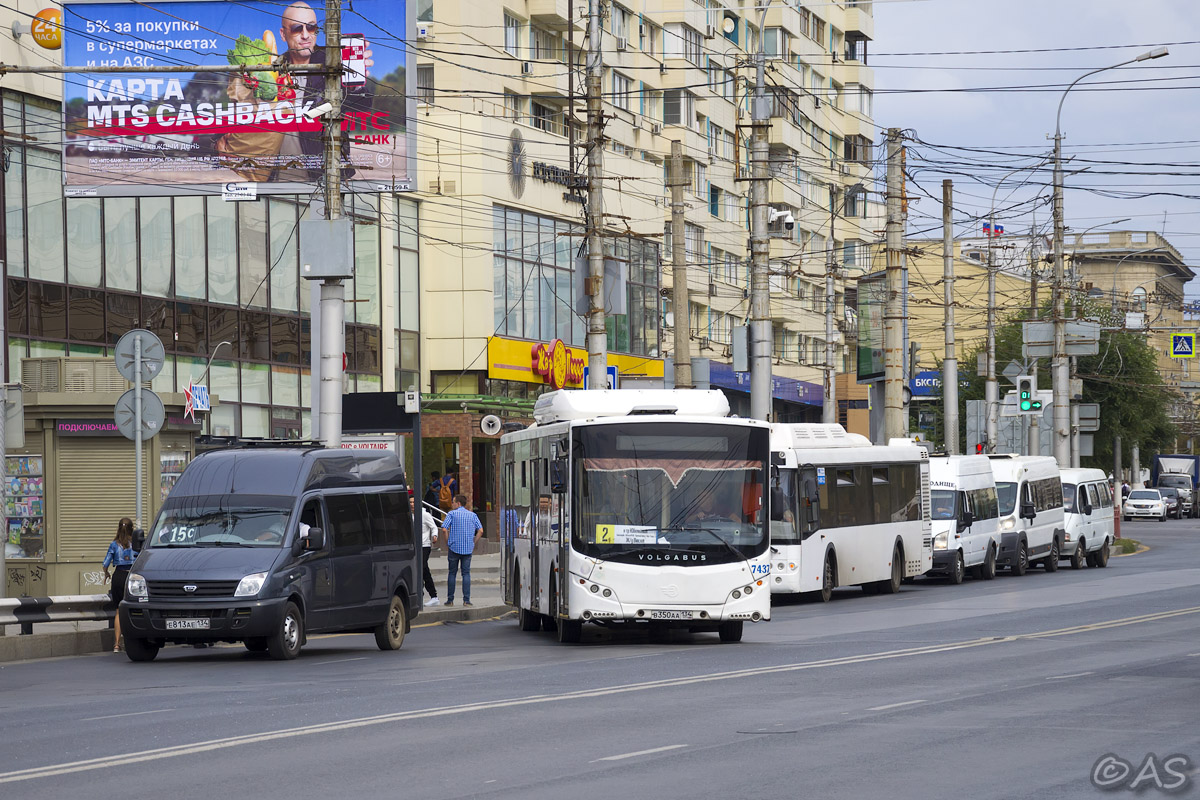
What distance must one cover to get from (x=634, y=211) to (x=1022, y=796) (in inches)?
2032

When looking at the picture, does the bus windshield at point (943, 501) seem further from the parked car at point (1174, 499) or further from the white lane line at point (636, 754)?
the parked car at point (1174, 499)

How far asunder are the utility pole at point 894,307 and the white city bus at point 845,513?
306cm

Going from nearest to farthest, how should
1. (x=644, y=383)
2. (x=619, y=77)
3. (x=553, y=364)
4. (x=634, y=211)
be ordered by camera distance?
(x=644, y=383) → (x=553, y=364) → (x=634, y=211) → (x=619, y=77)

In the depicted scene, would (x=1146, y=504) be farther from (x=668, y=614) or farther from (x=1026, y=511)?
(x=668, y=614)

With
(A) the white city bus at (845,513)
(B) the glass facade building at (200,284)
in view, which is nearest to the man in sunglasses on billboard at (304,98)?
(B) the glass facade building at (200,284)

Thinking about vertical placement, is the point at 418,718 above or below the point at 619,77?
below

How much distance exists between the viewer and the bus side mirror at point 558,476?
2209 centimetres

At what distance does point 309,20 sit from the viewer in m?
34.4

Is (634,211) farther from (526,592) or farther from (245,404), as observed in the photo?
(526,592)

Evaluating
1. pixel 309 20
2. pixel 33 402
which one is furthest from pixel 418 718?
pixel 309 20

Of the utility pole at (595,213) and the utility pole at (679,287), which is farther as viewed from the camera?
the utility pole at (679,287)

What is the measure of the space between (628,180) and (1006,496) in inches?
865

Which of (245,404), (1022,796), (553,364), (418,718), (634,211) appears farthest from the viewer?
(634,211)

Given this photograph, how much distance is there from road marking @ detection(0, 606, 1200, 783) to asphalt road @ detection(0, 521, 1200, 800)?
39mm
